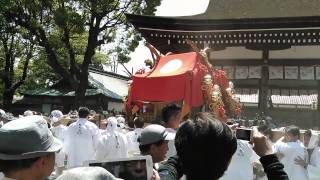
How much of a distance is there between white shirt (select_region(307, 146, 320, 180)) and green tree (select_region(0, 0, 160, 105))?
17.5m

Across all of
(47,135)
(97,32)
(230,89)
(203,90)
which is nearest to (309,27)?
(230,89)

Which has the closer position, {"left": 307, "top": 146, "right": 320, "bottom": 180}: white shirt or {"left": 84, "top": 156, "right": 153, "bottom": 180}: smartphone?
{"left": 84, "top": 156, "right": 153, "bottom": 180}: smartphone

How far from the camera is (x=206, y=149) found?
2.04 metres

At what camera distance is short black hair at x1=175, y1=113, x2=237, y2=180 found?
2.04 metres

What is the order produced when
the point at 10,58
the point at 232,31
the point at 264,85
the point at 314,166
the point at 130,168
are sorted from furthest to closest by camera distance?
the point at 10,58
the point at 264,85
the point at 232,31
the point at 314,166
the point at 130,168

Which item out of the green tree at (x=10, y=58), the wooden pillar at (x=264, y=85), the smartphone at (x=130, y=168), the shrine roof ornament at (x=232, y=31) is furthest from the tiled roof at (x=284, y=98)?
the green tree at (x=10, y=58)

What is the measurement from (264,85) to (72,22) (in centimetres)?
1303

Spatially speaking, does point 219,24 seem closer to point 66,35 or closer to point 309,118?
point 309,118

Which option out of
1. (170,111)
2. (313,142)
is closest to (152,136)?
(170,111)

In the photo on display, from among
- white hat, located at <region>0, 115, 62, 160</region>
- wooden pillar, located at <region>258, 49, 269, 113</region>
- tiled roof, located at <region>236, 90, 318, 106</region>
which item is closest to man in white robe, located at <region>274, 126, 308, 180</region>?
white hat, located at <region>0, 115, 62, 160</region>

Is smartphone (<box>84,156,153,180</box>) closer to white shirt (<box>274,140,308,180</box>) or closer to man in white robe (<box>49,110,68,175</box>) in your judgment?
white shirt (<box>274,140,308,180</box>)

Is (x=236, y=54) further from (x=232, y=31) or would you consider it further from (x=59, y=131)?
(x=59, y=131)

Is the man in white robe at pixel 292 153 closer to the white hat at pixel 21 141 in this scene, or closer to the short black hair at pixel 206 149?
the short black hair at pixel 206 149

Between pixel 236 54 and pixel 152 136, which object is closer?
pixel 152 136
